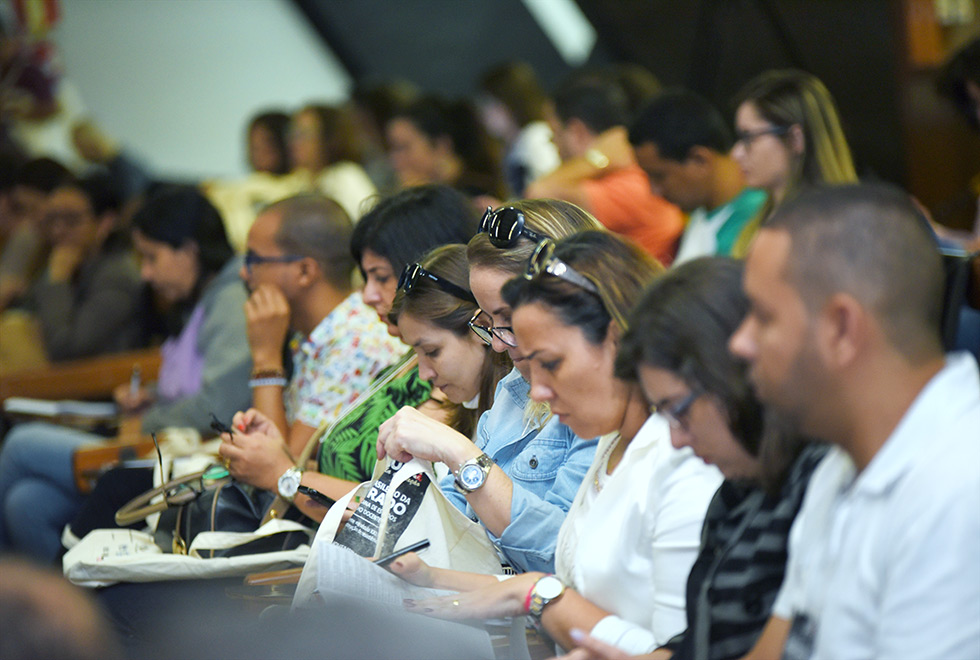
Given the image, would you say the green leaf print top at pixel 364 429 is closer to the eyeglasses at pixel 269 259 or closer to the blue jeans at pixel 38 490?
the eyeglasses at pixel 269 259

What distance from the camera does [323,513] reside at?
2.43 metres

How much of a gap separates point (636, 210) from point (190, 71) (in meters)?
4.71

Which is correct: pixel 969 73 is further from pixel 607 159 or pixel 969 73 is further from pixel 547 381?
pixel 547 381

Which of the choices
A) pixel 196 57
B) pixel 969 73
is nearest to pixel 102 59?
pixel 196 57

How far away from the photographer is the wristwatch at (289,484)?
2486mm

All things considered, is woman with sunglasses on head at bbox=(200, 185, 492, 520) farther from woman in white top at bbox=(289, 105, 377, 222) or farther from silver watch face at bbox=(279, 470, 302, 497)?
woman in white top at bbox=(289, 105, 377, 222)

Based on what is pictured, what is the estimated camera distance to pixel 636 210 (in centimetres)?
414

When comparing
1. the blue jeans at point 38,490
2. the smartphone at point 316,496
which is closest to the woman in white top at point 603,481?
the smartphone at point 316,496

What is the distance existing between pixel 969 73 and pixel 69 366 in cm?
351

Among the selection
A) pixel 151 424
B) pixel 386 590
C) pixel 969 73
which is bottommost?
pixel 151 424

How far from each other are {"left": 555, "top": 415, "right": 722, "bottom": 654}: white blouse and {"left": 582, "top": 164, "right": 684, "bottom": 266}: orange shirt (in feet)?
8.08

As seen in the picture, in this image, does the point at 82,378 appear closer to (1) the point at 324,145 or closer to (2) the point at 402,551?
(1) the point at 324,145

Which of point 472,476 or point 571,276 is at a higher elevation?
point 571,276

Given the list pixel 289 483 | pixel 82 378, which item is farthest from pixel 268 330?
pixel 82 378
